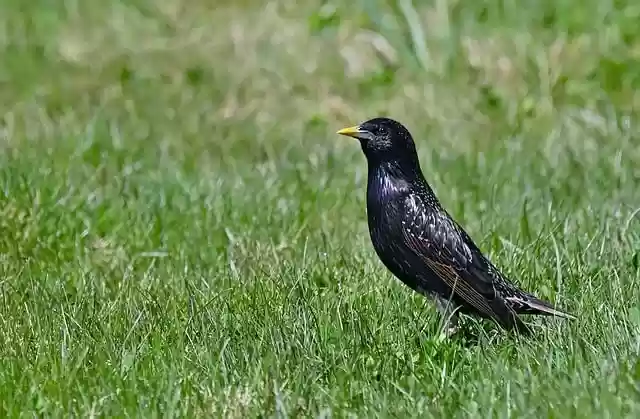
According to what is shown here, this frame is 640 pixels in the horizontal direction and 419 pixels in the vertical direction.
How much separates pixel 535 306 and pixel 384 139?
0.96 metres

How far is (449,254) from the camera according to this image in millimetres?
5184

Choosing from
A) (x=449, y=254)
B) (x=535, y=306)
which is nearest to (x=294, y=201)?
(x=449, y=254)

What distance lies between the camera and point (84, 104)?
9.45 metres

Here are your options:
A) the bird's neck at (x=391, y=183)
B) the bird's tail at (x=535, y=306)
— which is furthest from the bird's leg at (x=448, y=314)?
the bird's neck at (x=391, y=183)

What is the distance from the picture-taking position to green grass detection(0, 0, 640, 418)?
4395mm

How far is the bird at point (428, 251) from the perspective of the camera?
506cm

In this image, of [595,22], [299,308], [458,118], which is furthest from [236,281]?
[595,22]

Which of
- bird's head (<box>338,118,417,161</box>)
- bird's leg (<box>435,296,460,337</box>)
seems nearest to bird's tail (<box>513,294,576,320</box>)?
bird's leg (<box>435,296,460,337</box>)

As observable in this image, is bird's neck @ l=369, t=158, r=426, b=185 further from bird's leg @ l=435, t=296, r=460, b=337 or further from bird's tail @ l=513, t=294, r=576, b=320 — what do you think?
bird's tail @ l=513, t=294, r=576, b=320

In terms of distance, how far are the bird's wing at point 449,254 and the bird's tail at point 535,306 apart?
12 cm

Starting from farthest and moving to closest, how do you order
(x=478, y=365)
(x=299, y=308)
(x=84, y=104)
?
(x=84, y=104) < (x=299, y=308) < (x=478, y=365)

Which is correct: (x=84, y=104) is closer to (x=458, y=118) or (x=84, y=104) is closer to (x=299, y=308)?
(x=458, y=118)

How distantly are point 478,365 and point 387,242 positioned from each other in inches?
35.7

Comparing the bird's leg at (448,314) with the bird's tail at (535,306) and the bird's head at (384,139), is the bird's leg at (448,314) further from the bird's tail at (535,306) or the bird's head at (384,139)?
the bird's head at (384,139)
